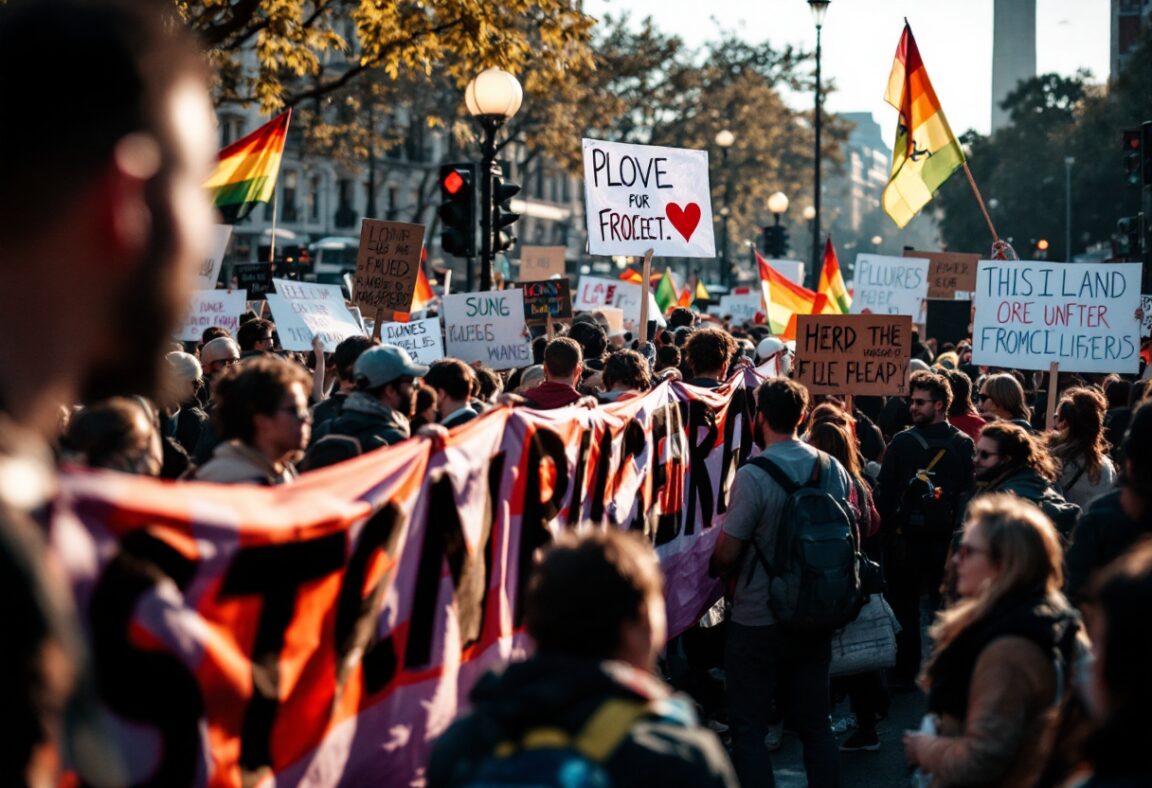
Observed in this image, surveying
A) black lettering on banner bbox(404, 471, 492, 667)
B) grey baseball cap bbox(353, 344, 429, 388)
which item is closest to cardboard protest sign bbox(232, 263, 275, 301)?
grey baseball cap bbox(353, 344, 429, 388)

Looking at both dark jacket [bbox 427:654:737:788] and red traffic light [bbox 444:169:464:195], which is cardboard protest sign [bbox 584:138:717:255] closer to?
red traffic light [bbox 444:169:464:195]

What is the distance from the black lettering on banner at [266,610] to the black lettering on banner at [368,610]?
0.27 m

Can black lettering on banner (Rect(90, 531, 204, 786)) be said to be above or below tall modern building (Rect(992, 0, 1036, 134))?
below

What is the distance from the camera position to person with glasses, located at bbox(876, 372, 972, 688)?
8523 mm

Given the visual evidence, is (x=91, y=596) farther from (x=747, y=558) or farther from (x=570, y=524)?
(x=747, y=558)

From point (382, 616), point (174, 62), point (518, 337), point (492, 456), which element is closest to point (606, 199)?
point (518, 337)

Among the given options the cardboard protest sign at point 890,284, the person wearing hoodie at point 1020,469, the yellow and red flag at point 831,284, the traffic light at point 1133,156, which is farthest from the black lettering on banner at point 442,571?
the traffic light at point 1133,156

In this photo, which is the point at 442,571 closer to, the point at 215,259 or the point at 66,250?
the point at 66,250

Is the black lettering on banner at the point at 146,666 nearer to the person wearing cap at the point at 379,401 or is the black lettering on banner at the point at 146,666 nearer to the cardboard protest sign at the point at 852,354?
the person wearing cap at the point at 379,401

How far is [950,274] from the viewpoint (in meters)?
19.8

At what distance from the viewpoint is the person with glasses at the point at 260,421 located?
466 centimetres

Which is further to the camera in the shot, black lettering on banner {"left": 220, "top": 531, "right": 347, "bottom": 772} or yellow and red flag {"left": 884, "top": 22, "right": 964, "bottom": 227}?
yellow and red flag {"left": 884, "top": 22, "right": 964, "bottom": 227}

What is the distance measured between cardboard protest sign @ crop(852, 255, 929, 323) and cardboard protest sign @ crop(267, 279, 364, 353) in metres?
8.27

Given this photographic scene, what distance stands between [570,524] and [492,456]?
0.94 meters
